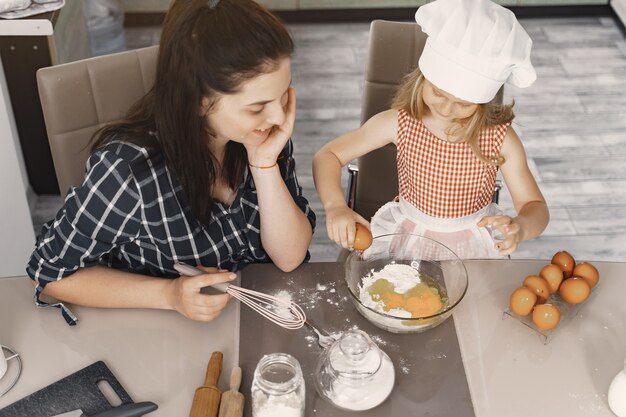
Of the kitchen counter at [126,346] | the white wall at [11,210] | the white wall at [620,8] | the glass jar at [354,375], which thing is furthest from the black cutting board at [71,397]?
the white wall at [620,8]

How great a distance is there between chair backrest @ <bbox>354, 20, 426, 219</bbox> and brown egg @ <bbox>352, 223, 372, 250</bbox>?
1.64ft

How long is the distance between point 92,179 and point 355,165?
0.73 m

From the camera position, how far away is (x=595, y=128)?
3299mm

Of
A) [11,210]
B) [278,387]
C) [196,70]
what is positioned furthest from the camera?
[11,210]

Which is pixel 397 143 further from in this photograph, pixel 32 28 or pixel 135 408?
pixel 32 28

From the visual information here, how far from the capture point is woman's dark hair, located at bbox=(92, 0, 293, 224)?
4.20 ft

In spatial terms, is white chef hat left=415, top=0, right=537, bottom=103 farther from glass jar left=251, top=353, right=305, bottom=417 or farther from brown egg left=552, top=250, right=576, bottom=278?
glass jar left=251, top=353, right=305, bottom=417

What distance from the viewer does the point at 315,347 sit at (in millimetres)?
1323

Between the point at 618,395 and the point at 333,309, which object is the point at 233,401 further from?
the point at 618,395

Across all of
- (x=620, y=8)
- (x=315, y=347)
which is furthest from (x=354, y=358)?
(x=620, y=8)

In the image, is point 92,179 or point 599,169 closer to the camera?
point 92,179

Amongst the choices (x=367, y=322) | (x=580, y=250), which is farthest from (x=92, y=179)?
(x=580, y=250)

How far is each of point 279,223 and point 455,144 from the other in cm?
50

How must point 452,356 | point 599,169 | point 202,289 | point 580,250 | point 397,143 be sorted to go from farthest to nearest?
point 599,169 < point 580,250 < point 397,143 < point 202,289 < point 452,356
